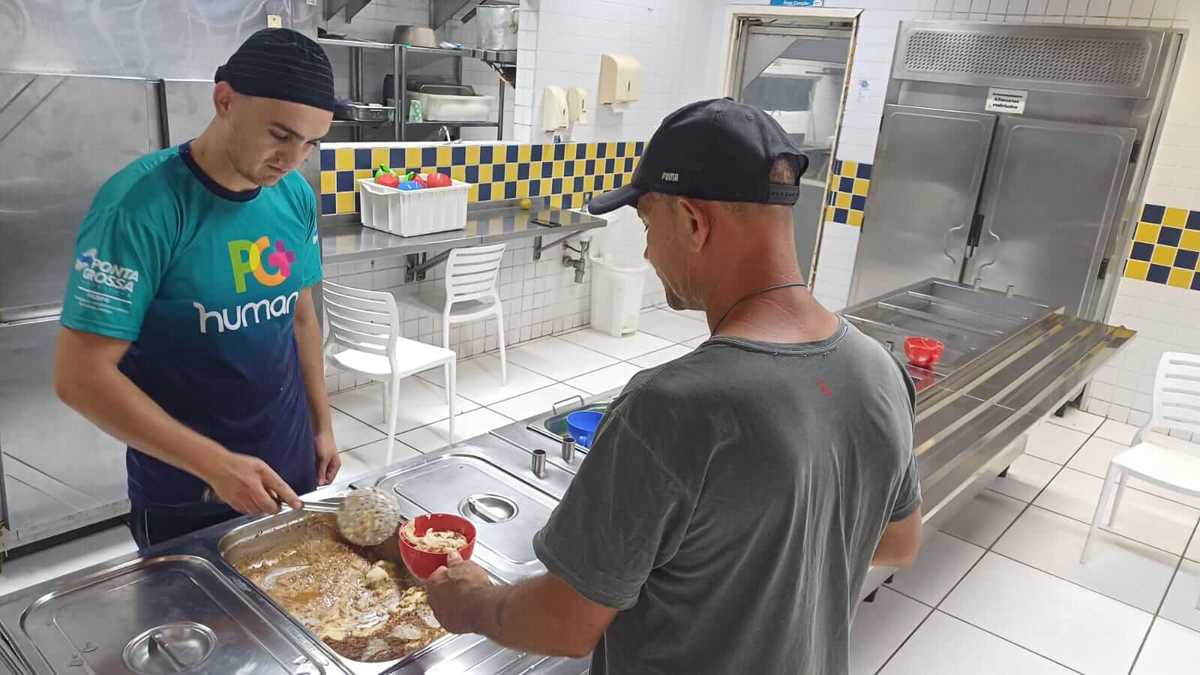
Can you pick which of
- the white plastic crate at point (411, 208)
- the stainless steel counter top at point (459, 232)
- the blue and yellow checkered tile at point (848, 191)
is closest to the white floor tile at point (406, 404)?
the stainless steel counter top at point (459, 232)

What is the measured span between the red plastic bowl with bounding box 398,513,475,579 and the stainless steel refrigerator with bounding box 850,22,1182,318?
459 cm

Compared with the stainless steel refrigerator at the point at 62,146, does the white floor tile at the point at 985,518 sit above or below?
below

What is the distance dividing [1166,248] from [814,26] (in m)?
2.68

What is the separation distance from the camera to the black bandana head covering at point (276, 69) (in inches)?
57.0

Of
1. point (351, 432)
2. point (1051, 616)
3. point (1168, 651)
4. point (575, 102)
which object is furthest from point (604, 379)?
point (1168, 651)

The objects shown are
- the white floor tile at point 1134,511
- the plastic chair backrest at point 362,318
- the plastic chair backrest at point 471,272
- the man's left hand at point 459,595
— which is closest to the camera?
the man's left hand at point 459,595

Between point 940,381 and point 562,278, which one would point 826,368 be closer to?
point 940,381

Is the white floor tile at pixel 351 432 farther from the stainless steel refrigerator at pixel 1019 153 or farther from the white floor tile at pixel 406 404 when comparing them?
the stainless steel refrigerator at pixel 1019 153

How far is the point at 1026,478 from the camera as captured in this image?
4.25 meters

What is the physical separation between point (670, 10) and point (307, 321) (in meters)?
4.70

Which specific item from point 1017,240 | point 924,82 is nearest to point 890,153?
point 924,82

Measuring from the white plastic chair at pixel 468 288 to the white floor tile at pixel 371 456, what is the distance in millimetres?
592

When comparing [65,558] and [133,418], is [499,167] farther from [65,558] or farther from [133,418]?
[133,418]

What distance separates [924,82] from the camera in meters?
5.20
